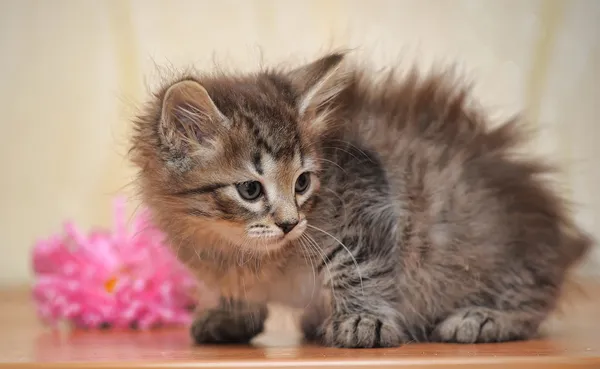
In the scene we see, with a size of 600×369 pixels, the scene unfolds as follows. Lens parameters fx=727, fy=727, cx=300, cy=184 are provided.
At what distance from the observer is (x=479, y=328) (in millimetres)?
1382

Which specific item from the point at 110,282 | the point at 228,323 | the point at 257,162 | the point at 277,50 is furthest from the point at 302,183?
the point at 277,50

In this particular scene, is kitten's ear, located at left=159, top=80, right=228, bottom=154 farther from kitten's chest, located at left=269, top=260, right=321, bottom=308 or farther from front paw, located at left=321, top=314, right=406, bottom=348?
front paw, located at left=321, top=314, right=406, bottom=348

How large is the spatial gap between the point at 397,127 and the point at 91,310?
92 cm

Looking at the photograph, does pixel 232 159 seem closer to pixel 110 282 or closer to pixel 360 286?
pixel 360 286

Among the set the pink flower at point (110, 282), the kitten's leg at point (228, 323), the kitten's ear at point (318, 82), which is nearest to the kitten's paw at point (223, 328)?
the kitten's leg at point (228, 323)

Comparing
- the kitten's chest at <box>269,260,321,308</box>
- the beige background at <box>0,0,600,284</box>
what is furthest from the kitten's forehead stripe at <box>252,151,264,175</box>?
the beige background at <box>0,0,600,284</box>

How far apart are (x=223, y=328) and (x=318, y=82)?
528 millimetres

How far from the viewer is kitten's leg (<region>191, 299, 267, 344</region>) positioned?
4.79 feet

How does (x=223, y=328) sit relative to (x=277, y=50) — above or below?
below

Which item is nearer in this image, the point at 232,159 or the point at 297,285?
the point at 232,159

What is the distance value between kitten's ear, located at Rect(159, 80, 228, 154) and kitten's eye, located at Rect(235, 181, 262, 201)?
0.31 feet

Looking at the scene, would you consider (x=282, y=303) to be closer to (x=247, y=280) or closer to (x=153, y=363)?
(x=247, y=280)

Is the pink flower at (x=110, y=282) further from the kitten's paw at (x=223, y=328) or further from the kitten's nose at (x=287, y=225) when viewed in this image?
the kitten's nose at (x=287, y=225)

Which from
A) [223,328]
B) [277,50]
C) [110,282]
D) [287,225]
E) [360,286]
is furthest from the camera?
[277,50]
